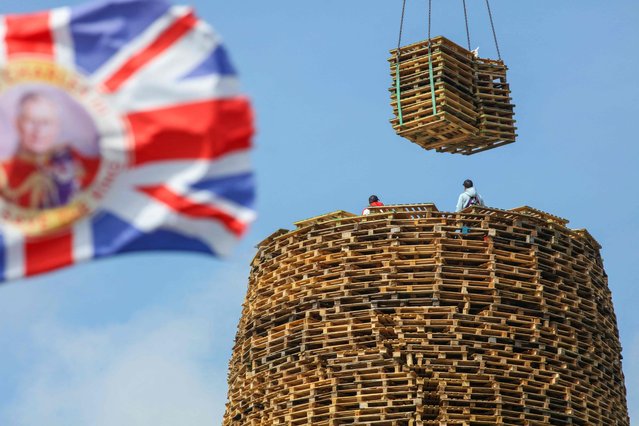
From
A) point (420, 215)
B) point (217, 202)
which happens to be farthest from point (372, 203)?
point (217, 202)

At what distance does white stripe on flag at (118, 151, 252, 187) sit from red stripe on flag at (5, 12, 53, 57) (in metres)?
1.81

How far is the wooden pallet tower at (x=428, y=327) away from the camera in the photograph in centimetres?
6119

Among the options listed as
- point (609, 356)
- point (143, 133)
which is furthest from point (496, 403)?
point (143, 133)

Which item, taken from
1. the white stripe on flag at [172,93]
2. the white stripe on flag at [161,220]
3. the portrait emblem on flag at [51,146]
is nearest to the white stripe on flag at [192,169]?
the white stripe on flag at [161,220]

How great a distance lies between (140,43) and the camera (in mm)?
23656

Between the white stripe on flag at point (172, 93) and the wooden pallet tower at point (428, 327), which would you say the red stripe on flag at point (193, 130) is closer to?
the white stripe on flag at point (172, 93)

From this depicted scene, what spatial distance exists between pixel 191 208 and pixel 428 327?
3897 centimetres

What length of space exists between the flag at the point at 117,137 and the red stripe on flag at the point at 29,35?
0.04 feet

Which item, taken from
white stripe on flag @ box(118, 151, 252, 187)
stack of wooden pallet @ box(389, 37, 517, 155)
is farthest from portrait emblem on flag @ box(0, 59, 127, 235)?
stack of wooden pallet @ box(389, 37, 517, 155)

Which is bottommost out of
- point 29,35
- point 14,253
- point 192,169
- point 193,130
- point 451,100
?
point 14,253

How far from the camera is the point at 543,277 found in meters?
64.2

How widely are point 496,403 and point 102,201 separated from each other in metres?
38.9

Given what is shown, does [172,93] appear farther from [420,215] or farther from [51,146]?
[420,215]

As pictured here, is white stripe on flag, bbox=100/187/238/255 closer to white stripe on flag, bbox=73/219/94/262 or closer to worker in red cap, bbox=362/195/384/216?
white stripe on flag, bbox=73/219/94/262
